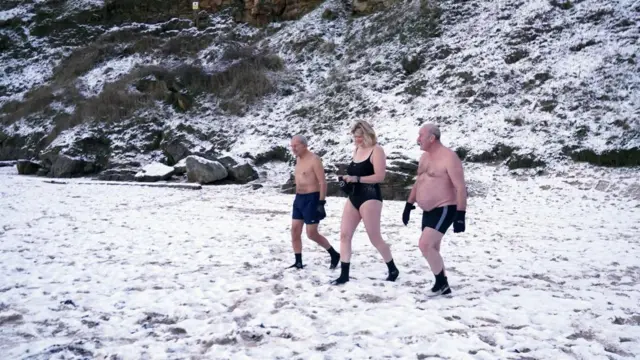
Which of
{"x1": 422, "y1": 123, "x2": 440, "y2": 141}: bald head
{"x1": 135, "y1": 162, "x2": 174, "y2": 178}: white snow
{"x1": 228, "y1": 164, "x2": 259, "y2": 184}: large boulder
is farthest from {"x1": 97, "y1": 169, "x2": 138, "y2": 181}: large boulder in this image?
{"x1": 422, "y1": 123, "x2": 440, "y2": 141}: bald head

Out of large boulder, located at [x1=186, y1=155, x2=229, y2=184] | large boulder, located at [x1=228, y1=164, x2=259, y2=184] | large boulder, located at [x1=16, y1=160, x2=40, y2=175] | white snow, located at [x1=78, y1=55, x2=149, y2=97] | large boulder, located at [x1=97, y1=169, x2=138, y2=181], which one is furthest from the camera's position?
white snow, located at [x1=78, y1=55, x2=149, y2=97]

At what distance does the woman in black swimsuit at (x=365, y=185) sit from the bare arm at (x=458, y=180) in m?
0.79

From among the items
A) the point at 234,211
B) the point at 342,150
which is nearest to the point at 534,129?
the point at 342,150

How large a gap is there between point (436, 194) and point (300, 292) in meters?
1.84

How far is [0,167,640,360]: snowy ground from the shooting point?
11.6 ft

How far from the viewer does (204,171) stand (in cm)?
1670

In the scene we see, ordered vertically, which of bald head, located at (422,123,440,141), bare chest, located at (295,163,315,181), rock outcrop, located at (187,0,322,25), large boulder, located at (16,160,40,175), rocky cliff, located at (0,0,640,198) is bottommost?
large boulder, located at (16,160,40,175)

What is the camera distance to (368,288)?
497 centimetres

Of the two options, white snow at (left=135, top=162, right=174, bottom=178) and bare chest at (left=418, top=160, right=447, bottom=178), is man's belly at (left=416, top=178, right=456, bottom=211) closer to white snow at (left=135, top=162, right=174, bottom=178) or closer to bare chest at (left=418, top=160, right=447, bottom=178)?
bare chest at (left=418, top=160, right=447, bottom=178)

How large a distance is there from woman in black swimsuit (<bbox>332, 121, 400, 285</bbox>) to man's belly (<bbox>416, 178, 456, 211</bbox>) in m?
0.52

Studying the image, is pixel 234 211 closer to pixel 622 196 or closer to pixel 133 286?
pixel 133 286

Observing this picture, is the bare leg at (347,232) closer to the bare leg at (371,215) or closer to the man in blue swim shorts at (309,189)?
the bare leg at (371,215)

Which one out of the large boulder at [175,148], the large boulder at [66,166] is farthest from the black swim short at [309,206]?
the large boulder at [66,166]

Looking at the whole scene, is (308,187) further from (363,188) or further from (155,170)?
(155,170)
